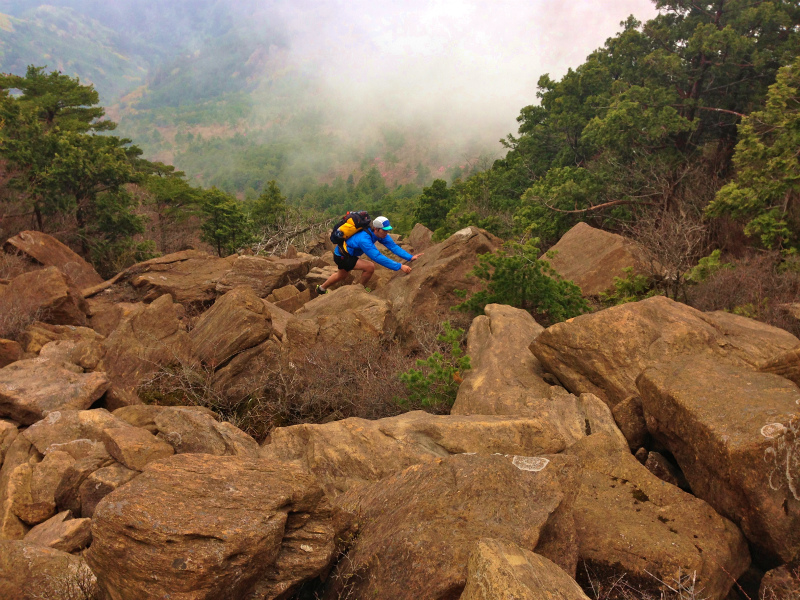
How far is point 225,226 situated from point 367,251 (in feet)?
35.1

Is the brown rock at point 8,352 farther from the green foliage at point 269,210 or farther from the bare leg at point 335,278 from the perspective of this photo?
the green foliage at point 269,210

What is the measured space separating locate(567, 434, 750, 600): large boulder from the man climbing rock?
5.74 meters

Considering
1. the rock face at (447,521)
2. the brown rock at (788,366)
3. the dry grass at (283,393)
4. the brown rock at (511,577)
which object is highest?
the brown rock at (788,366)

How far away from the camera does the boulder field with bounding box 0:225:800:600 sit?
2.45 meters

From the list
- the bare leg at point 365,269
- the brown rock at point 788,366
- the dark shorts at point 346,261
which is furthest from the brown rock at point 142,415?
the bare leg at point 365,269

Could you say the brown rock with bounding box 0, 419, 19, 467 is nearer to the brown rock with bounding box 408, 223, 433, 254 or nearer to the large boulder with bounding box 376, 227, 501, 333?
the large boulder with bounding box 376, 227, 501, 333

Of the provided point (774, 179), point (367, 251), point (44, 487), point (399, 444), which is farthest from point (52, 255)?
point (774, 179)

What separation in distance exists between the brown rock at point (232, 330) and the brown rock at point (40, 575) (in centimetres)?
342

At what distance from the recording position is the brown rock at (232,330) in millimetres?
6414

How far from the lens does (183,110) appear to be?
7259 inches

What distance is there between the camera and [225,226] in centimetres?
1828

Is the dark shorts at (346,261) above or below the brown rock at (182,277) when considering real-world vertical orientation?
above

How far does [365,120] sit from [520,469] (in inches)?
7171

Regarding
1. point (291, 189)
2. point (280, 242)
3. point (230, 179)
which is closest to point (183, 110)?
point (230, 179)
